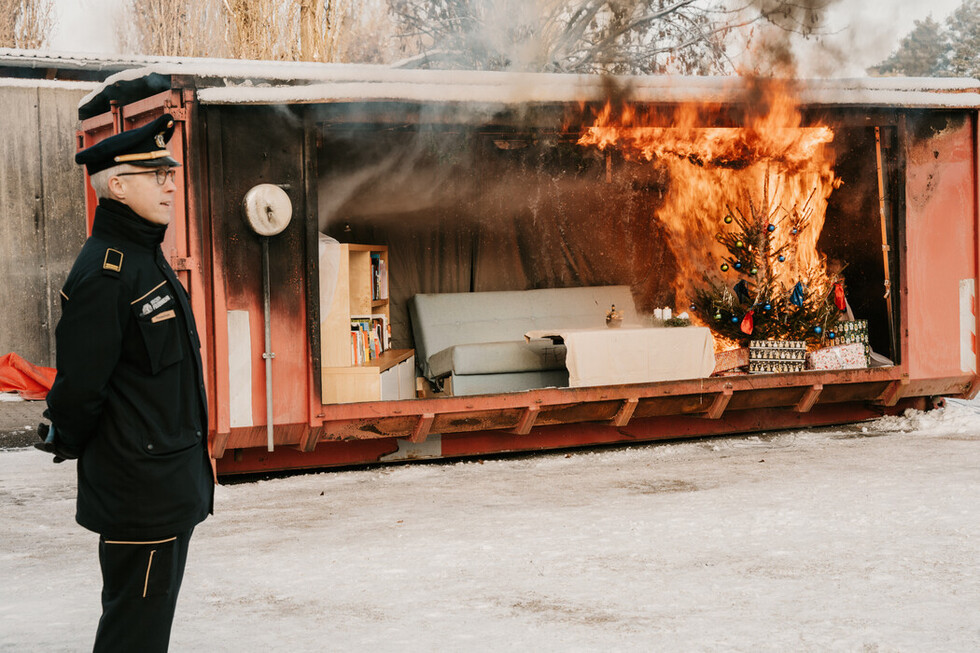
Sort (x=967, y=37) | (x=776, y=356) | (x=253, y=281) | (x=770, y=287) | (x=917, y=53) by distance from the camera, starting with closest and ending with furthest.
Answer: (x=253, y=281) → (x=776, y=356) → (x=770, y=287) → (x=917, y=53) → (x=967, y=37)

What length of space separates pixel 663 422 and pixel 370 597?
4899 millimetres

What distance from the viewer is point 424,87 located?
294 inches

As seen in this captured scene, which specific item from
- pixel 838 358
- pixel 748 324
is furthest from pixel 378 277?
pixel 838 358

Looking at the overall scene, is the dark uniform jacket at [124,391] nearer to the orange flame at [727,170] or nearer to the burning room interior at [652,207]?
the burning room interior at [652,207]

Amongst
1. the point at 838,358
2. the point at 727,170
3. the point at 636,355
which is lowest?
the point at 838,358

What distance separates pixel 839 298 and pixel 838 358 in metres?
0.70

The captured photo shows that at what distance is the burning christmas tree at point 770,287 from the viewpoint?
379 inches

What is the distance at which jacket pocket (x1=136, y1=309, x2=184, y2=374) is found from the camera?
9.80ft

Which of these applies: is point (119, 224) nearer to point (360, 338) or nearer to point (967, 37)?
point (360, 338)

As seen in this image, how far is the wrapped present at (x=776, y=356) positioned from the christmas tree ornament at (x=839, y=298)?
68cm

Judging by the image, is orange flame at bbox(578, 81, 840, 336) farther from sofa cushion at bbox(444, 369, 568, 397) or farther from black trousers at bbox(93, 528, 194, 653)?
black trousers at bbox(93, 528, 194, 653)

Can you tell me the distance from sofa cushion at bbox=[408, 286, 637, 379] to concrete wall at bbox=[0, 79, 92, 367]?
12.2 feet

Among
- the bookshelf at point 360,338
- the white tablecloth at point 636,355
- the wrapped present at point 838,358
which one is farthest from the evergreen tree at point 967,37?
the bookshelf at point 360,338

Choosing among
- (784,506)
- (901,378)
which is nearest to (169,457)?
(784,506)
